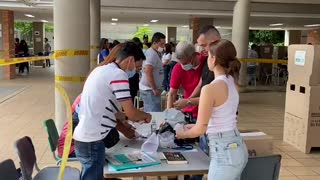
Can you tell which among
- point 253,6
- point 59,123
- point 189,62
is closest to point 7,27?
point 253,6

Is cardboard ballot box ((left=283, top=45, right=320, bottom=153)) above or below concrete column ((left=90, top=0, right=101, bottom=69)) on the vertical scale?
below

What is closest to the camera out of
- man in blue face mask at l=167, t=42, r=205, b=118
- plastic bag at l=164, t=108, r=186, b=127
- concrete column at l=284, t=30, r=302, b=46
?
plastic bag at l=164, t=108, r=186, b=127

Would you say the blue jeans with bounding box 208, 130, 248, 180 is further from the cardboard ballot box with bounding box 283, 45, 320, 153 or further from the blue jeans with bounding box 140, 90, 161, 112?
the cardboard ballot box with bounding box 283, 45, 320, 153

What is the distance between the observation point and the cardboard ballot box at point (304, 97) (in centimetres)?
525

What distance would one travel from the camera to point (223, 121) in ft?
7.12

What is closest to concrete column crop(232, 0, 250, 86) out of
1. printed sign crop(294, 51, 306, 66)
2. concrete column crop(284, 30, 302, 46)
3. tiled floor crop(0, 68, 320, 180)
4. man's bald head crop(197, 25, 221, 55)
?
tiled floor crop(0, 68, 320, 180)

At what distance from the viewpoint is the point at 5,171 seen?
2.33 metres

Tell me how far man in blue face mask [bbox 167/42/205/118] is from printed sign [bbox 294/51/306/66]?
2.49 metres

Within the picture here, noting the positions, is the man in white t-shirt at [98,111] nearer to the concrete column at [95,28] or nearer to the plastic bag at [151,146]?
the plastic bag at [151,146]

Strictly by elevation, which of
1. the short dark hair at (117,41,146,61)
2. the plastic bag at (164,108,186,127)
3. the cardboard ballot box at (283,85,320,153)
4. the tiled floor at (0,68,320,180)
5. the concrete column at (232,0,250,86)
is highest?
the concrete column at (232,0,250,86)

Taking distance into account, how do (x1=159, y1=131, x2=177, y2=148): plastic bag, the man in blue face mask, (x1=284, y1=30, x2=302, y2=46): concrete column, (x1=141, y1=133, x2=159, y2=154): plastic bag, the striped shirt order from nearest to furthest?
the striped shirt → (x1=141, y1=133, x2=159, y2=154): plastic bag → (x1=159, y1=131, x2=177, y2=148): plastic bag → the man in blue face mask → (x1=284, y1=30, x2=302, y2=46): concrete column

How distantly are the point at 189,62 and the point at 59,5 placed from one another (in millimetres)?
2471

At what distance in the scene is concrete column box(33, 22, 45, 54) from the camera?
23.5m

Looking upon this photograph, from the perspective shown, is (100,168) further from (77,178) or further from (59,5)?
(59,5)
